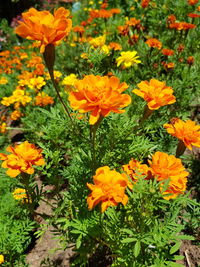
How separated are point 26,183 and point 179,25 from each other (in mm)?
2371

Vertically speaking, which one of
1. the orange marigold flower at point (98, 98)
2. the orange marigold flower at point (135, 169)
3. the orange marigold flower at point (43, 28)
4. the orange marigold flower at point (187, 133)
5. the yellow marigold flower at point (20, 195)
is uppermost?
the orange marigold flower at point (43, 28)

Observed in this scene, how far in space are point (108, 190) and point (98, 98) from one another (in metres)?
0.40

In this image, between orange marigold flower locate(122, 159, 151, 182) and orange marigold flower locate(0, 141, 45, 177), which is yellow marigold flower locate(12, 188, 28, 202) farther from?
orange marigold flower locate(122, 159, 151, 182)

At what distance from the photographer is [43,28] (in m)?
0.95

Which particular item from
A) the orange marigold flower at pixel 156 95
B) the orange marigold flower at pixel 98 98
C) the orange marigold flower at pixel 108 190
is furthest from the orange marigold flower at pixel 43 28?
the orange marigold flower at pixel 108 190

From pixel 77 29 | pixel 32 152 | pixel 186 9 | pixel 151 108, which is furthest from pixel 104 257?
pixel 186 9

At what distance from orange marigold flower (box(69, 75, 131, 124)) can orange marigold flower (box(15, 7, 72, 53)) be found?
0.21 m

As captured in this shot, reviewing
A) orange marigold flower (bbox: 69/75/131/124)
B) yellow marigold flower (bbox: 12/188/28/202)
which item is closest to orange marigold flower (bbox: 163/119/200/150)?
orange marigold flower (bbox: 69/75/131/124)

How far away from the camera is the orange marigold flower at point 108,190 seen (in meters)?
1.03

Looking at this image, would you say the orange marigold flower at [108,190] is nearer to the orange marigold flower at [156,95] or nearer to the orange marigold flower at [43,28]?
the orange marigold flower at [156,95]

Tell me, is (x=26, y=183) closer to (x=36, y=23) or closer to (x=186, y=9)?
(x=36, y=23)

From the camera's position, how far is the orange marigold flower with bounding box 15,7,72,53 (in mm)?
975

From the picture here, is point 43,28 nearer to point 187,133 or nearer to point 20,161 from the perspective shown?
point 20,161

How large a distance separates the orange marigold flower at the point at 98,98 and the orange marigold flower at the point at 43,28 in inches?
8.4
